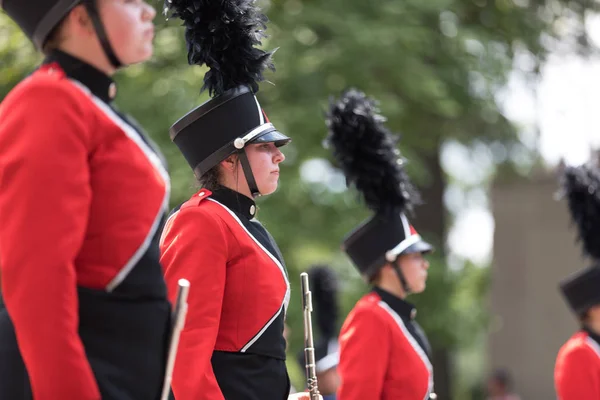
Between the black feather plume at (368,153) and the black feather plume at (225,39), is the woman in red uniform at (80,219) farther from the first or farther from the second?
the black feather plume at (368,153)

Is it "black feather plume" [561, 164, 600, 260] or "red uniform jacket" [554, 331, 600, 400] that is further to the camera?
"black feather plume" [561, 164, 600, 260]

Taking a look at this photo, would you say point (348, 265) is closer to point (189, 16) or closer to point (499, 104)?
point (499, 104)

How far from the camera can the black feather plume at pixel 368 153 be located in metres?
5.57

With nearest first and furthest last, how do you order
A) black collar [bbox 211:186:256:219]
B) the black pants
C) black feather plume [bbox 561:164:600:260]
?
the black pants, black collar [bbox 211:186:256:219], black feather plume [bbox 561:164:600:260]

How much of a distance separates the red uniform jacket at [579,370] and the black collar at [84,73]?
3918mm

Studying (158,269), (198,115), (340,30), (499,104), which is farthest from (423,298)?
(158,269)

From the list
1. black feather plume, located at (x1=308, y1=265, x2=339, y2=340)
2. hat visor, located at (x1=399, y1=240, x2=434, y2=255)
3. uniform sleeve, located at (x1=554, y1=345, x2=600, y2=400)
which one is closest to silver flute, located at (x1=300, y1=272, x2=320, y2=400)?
hat visor, located at (x1=399, y1=240, x2=434, y2=255)

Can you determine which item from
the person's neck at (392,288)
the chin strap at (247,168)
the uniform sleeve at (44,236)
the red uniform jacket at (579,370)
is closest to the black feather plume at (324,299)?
the red uniform jacket at (579,370)

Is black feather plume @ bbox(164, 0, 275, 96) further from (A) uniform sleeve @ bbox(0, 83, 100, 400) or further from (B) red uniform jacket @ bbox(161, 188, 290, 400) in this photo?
(A) uniform sleeve @ bbox(0, 83, 100, 400)

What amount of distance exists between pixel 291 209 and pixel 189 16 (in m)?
7.69

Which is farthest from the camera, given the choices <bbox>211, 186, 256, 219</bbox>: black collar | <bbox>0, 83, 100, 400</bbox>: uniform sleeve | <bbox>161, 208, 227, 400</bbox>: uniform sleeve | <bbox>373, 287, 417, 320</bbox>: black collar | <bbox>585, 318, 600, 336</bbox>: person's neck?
<bbox>585, 318, 600, 336</bbox>: person's neck

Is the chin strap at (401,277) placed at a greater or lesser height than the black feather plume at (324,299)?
greater

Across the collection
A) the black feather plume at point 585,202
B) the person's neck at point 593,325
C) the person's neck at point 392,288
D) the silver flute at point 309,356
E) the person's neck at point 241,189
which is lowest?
the person's neck at point 593,325

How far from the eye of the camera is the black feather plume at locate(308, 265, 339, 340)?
32.7 ft
